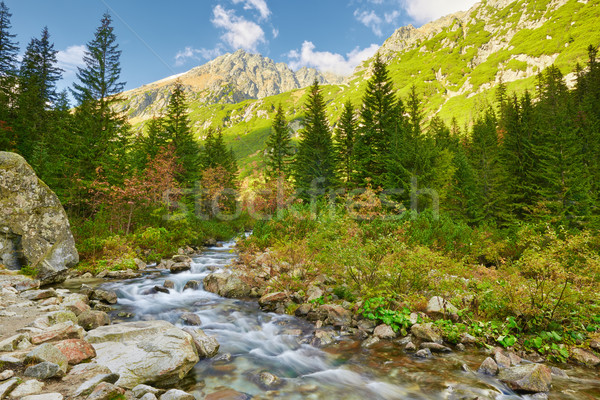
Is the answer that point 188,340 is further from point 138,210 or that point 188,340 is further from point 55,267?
point 138,210

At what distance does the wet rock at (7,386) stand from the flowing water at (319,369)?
92.2 inches

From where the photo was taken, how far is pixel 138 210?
59.5ft

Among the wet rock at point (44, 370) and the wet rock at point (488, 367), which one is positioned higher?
the wet rock at point (44, 370)

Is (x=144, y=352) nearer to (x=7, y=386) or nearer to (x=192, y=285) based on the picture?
(x=7, y=386)

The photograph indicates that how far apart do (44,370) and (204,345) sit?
2.90m

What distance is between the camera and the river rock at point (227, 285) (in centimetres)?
1041

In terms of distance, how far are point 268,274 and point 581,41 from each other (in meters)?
166

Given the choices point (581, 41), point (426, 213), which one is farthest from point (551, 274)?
point (581, 41)

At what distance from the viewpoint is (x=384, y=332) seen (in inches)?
274

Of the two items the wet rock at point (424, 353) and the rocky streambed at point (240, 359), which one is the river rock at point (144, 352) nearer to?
the rocky streambed at point (240, 359)

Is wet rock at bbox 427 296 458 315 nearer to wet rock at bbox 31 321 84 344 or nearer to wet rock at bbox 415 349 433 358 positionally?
wet rock at bbox 415 349 433 358

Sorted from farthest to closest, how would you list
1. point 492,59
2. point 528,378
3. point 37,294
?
point 492,59 → point 37,294 → point 528,378

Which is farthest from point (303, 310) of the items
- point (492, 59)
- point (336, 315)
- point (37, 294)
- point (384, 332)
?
point (492, 59)

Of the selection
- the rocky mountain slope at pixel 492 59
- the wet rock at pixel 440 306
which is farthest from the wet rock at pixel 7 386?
the rocky mountain slope at pixel 492 59
